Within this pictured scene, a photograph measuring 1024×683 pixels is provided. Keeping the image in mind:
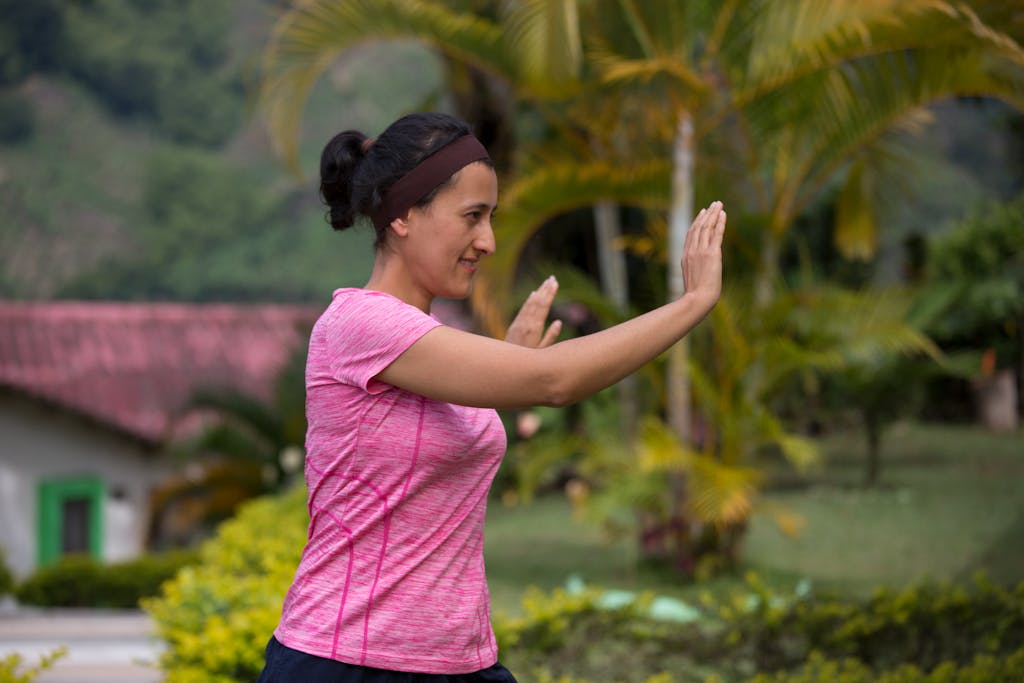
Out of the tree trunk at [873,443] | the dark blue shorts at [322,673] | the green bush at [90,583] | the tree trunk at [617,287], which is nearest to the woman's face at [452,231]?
the dark blue shorts at [322,673]

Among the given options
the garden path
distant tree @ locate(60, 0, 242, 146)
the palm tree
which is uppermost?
distant tree @ locate(60, 0, 242, 146)

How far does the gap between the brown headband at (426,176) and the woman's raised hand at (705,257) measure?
37cm

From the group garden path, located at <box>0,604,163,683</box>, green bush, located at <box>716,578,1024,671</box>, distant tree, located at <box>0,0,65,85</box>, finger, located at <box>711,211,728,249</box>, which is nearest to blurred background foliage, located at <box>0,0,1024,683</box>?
green bush, located at <box>716,578,1024,671</box>

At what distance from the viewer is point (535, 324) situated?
8.36 feet

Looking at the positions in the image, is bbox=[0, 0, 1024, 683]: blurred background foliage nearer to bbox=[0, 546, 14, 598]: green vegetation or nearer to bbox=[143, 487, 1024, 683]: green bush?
bbox=[143, 487, 1024, 683]: green bush

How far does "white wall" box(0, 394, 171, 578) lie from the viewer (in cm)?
1712

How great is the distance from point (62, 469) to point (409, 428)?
54.2ft

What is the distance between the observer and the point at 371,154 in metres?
2.15

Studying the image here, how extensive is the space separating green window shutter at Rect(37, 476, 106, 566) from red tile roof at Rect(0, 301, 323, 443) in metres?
1.01

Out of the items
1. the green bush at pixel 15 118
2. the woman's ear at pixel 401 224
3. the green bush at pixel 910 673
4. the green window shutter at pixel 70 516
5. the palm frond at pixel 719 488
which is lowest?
the green window shutter at pixel 70 516

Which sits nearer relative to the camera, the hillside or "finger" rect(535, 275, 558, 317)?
"finger" rect(535, 275, 558, 317)

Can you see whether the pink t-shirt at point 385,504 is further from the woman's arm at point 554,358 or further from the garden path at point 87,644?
the garden path at point 87,644

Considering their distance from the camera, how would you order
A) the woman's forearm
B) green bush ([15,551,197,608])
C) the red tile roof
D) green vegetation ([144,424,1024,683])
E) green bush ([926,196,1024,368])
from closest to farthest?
the woman's forearm, green vegetation ([144,424,1024,683]), green bush ([926,196,1024,368]), green bush ([15,551,197,608]), the red tile roof

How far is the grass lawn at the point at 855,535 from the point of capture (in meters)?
8.07
